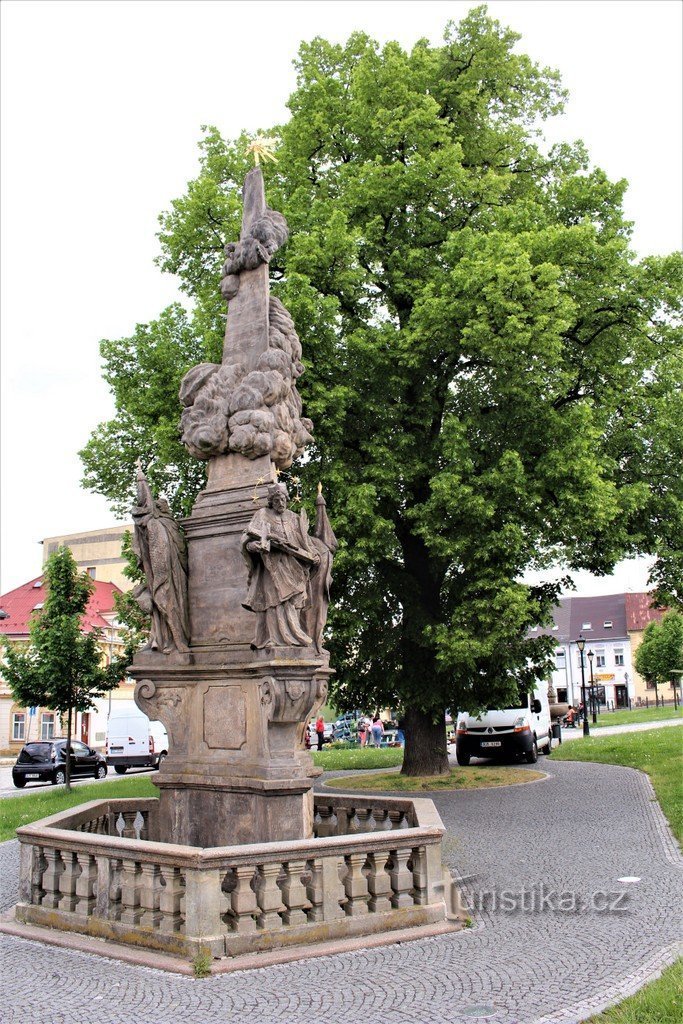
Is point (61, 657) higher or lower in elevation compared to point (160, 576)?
lower

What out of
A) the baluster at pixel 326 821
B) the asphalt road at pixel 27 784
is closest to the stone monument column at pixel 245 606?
the baluster at pixel 326 821

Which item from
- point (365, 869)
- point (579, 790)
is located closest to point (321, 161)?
point (579, 790)

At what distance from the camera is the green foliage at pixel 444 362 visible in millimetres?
16453

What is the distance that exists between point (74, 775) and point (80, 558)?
124ft

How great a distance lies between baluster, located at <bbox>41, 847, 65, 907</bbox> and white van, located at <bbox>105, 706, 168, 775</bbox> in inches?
978

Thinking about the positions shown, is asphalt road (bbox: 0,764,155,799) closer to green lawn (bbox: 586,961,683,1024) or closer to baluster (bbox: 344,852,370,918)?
baluster (bbox: 344,852,370,918)

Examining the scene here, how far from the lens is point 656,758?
69.8 ft

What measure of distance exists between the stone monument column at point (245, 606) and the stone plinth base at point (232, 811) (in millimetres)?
13

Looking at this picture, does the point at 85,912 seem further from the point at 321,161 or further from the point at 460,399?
the point at 321,161

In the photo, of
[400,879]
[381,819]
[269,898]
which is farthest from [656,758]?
[269,898]

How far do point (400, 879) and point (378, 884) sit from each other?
9.2 inches

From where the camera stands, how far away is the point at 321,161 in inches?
808

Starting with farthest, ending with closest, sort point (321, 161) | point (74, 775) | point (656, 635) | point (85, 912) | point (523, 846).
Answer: point (656, 635), point (74, 775), point (321, 161), point (523, 846), point (85, 912)

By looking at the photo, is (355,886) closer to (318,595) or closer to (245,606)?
(245,606)
